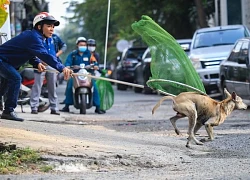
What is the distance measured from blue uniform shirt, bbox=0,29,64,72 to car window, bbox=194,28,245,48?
43.9 ft

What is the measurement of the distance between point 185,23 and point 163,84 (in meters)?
31.7

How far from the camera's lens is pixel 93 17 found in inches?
2484

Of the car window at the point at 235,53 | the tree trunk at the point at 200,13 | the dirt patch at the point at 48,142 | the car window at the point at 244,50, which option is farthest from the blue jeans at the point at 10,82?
the tree trunk at the point at 200,13

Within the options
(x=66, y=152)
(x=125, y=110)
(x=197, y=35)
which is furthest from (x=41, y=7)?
(x=66, y=152)

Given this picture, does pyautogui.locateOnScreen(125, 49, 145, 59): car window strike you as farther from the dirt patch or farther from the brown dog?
the dirt patch

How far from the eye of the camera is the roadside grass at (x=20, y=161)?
8742 millimetres

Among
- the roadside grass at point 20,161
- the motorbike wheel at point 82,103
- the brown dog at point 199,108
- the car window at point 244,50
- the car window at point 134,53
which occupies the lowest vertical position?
the car window at point 134,53

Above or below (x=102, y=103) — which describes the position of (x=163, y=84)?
above

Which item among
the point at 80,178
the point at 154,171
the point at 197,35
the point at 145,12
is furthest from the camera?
the point at 145,12

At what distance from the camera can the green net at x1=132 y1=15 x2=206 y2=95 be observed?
38.6 ft

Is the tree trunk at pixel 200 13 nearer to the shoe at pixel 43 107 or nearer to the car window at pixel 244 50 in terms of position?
the car window at pixel 244 50

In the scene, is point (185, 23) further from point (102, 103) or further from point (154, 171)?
point (154, 171)

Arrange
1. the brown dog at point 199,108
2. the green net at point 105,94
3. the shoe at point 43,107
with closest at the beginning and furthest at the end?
the brown dog at point 199,108 < the shoe at point 43,107 < the green net at point 105,94

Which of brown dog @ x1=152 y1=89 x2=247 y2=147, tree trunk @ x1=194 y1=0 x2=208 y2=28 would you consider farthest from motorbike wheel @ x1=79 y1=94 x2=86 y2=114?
tree trunk @ x1=194 y1=0 x2=208 y2=28
